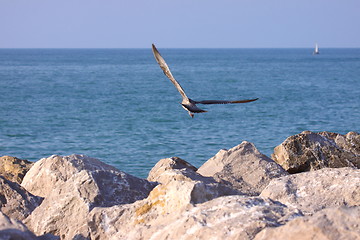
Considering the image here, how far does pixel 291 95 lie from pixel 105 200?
140ft

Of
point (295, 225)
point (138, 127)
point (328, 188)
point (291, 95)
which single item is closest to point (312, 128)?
point (138, 127)

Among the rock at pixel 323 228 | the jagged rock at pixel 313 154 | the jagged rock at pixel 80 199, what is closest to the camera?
the rock at pixel 323 228

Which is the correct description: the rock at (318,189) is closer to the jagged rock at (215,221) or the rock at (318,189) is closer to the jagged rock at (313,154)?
the jagged rock at (215,221)

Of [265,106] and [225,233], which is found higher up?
[225,233]

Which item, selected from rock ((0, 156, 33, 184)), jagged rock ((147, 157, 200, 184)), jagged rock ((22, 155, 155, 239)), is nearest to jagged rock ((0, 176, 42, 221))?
jagged rock ((22, 155, 155, 239))

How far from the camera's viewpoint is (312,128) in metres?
29.7

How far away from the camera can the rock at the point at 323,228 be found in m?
4.13

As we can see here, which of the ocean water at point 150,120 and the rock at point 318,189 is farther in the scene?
the ocean water at point 150,120

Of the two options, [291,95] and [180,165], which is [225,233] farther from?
[291,95]

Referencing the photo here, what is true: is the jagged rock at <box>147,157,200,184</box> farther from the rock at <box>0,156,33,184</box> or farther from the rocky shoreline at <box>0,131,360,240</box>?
the rock at <box>0,156,33,184</box>

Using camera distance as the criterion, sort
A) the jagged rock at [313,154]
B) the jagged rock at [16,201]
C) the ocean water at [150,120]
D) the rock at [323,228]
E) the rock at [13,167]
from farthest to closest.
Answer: the ocean water at [150,120] → the jagged rock at [313,154] → the rock at [13,167] → the jagged rock at [16,201] → the rock at [323,228]

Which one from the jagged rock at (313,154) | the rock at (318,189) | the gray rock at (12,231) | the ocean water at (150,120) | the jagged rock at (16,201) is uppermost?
the gray rock at (12,231)

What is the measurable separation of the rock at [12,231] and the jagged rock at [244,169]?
4.37m

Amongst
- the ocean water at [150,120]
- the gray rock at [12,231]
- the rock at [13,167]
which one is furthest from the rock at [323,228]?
the ocean water at [150,120]
